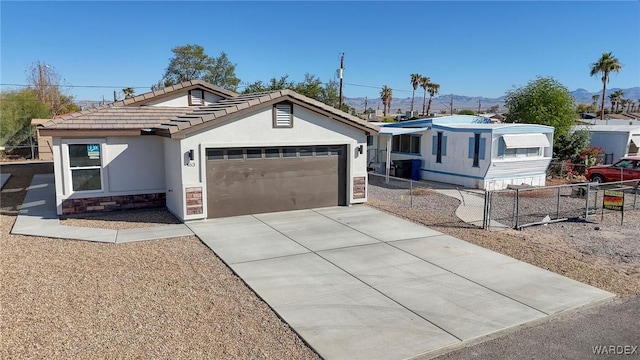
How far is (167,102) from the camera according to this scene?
1878cm

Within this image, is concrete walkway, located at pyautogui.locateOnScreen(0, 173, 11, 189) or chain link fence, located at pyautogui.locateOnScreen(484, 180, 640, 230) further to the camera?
concrete walkway, located at pyautogui.locateOnScreen(0, 173, 11, 189)

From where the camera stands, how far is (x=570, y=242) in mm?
12242

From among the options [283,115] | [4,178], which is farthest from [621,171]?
[4,178]

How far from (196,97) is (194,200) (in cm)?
708

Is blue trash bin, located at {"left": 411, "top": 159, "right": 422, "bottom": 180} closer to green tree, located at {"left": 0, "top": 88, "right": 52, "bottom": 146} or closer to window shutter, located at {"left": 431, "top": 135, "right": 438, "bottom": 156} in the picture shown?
window shutter, located at {"left": 431, "top": 135, "right": 438, "bottom": 156}

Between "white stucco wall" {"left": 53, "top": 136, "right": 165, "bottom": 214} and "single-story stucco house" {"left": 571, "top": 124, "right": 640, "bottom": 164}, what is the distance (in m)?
25.4

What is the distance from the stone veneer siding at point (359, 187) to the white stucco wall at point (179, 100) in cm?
706

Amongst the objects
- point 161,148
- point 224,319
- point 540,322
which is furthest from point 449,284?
point 161,148

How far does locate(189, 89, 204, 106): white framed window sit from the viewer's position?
19.3 m

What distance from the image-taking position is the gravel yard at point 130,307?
20.4 feet

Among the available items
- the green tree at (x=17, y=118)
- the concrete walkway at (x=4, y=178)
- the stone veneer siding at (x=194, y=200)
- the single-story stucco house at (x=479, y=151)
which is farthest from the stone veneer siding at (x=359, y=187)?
the green tree at (x=17, y=118)

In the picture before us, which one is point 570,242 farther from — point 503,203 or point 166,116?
point 166,116

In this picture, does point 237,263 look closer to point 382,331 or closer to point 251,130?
point 382,331

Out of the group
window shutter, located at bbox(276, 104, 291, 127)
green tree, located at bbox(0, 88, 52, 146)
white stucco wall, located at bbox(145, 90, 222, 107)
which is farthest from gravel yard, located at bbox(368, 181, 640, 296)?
green tree, located at bbox(0, 88, 52, 146)
